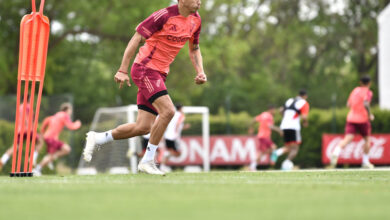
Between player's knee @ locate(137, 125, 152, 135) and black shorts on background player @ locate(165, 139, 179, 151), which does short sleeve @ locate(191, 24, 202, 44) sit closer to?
player's knee @ locate(137, 125, 152, 135)

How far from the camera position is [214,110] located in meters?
27.8

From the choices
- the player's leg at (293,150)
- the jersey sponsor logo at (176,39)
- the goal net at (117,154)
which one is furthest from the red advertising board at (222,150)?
the jersey sponsor logo at (176,39)

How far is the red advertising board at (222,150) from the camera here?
23.4 m

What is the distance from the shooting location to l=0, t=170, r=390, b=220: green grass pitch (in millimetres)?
4082

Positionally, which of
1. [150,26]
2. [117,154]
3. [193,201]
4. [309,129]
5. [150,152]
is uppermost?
[150,26]

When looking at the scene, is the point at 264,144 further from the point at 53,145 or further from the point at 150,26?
the point at 150,26

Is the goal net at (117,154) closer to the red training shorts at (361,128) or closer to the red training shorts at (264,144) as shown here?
the red training shorts at (264,144)

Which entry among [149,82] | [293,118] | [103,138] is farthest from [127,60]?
[293,118]

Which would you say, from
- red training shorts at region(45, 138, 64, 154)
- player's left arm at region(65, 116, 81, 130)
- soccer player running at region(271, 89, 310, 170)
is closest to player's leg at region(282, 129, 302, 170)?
soccer player running at region(271, 89, 310, 170)

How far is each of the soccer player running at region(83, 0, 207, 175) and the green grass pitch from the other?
1.67 metres

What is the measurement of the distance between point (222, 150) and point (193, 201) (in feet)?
62.2

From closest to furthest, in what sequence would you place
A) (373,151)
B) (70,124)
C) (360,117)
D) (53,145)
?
(360,117), (70,124), (53,145), (373,151)

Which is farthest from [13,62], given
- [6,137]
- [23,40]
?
[23,40]

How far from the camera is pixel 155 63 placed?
8312 millimetres
